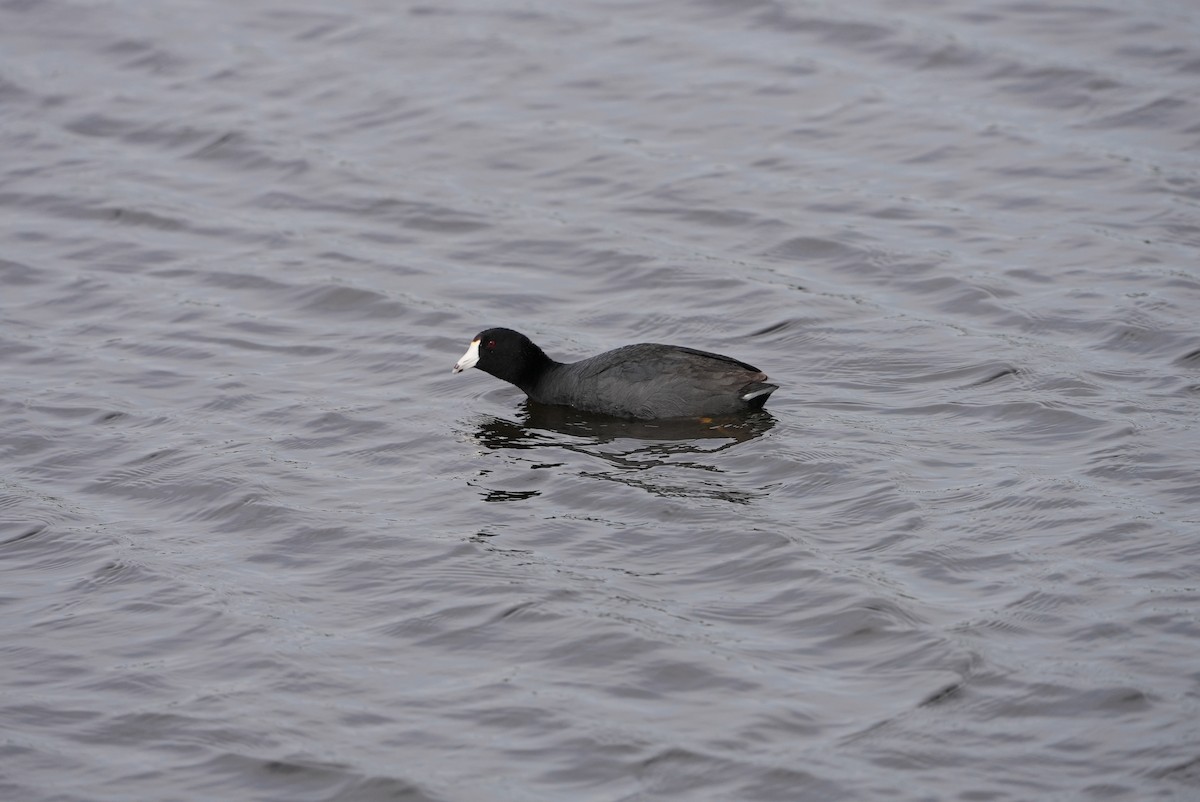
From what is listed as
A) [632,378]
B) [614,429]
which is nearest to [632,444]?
[614,429]

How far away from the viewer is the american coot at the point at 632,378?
9492mm

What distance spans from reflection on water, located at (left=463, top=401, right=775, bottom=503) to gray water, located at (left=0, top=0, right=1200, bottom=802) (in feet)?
0.13

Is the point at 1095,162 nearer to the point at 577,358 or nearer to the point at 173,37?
the point at 577,358

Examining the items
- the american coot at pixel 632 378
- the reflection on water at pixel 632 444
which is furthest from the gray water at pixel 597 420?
the american coot at pixel 632 378

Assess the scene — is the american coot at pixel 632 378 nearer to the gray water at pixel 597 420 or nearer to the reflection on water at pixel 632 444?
the reflection on water at pixel 632 444

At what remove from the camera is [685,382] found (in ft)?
31.4

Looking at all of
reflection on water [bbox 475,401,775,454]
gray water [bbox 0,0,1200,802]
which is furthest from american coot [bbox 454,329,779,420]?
gray water [bbox 0,0,1200,802]

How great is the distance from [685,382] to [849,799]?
393 cm

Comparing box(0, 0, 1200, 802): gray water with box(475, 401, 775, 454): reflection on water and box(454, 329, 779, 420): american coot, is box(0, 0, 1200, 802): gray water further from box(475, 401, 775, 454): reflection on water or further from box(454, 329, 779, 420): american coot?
box(454, 329, 779, 420): american coot

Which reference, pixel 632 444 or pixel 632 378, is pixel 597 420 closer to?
pixel 632 378

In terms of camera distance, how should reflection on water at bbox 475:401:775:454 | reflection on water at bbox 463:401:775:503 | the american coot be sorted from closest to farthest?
reflection on water at bbox 463:401:775:503 → reflection on water at bbox 475:401:775:454 → the american coot

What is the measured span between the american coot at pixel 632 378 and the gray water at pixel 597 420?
181 millimetres

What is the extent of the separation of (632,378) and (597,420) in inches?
15.2

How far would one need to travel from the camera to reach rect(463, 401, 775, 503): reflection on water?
8797 millimetres
